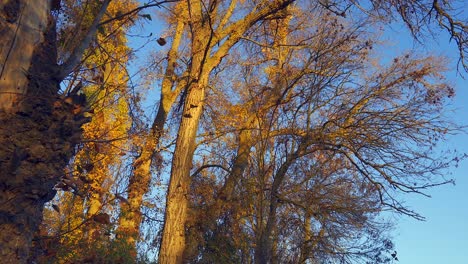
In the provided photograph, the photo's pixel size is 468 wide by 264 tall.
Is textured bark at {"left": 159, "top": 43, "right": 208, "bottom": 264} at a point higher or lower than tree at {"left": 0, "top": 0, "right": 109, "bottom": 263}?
higher

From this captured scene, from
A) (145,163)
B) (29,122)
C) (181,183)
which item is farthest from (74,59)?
(145,163)

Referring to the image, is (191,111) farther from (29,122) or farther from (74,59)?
(29,122)

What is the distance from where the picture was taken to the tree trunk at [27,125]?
4695 millimetres

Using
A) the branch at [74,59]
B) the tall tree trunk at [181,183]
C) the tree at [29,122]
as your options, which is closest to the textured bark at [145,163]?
the tall tree trunk at [181,183]

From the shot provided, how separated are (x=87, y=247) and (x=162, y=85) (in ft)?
27.3

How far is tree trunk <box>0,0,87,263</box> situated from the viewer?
470 cm

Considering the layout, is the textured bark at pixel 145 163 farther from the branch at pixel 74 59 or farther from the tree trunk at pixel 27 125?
the tree trunk at pixel 27 125

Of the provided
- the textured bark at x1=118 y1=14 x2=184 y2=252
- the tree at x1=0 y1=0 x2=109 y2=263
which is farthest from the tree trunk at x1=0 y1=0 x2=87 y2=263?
the textured bark at x1=118 y1=14 x2=184 y2=252

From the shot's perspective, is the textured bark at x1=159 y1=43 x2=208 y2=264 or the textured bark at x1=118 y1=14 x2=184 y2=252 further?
the textured bark at x1=118 y1=14 x2=184 y2=252

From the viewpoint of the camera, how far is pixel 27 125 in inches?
197

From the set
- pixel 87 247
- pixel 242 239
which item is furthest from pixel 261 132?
pixel 87 247

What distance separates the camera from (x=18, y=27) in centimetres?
505

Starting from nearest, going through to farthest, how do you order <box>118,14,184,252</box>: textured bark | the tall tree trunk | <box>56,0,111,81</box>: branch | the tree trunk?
the tree trunk < <box>56,0,111,81</box>: branch < the tall tree trunk < <box>118,14,184,252</box>: textured bark

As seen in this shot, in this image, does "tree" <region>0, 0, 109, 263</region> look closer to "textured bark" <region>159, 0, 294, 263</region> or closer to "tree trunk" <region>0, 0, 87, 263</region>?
"tree trunk" <region>0, 0, 87, 263</region>
